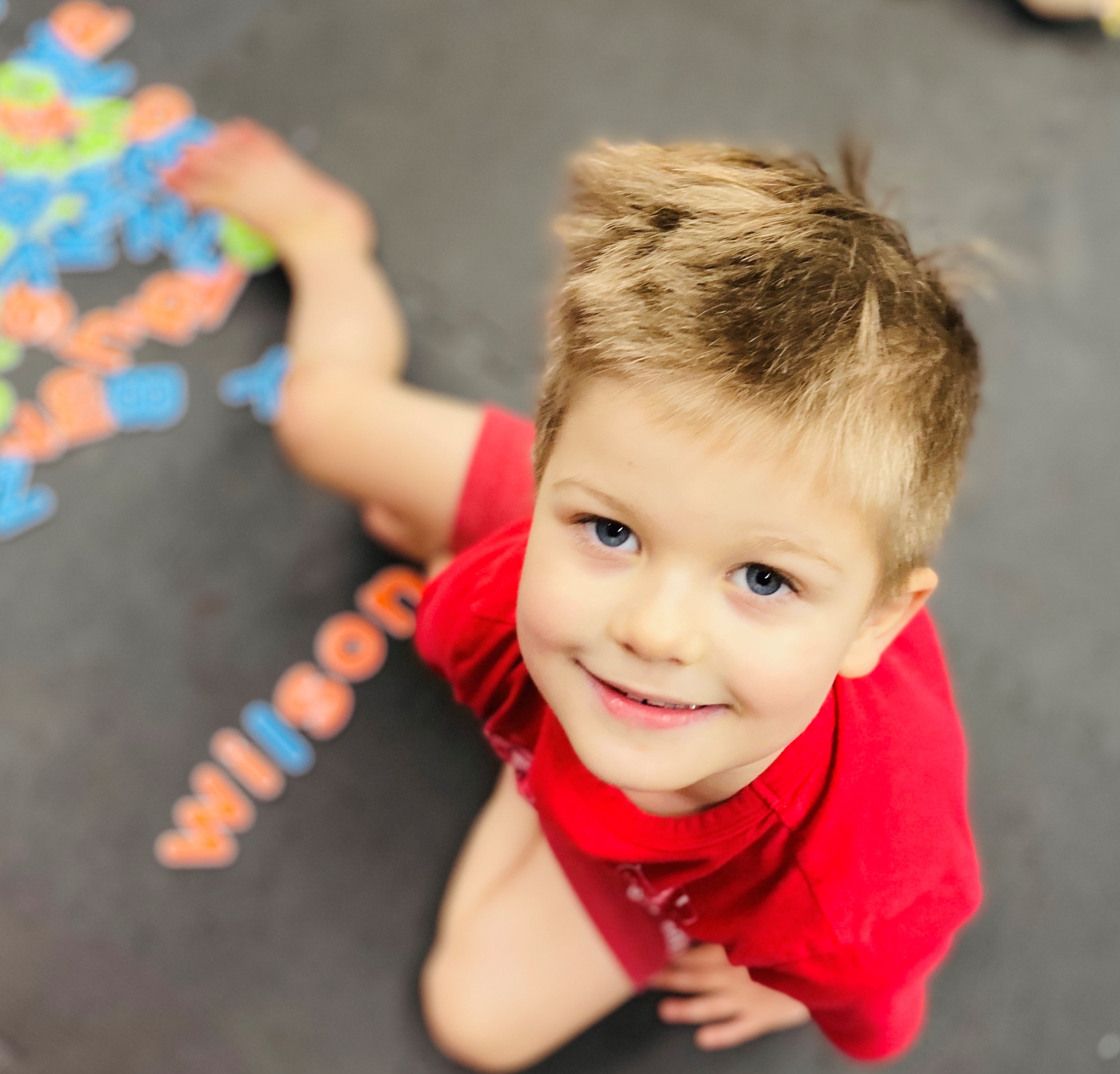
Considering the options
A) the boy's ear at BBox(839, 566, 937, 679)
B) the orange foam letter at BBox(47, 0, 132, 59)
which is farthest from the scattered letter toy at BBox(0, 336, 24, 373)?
the boy's ear at BBox(839, 566, 937, 679)

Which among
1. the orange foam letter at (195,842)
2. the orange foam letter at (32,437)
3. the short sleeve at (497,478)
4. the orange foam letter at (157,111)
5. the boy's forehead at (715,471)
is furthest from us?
the orange foam letter at (157,111)

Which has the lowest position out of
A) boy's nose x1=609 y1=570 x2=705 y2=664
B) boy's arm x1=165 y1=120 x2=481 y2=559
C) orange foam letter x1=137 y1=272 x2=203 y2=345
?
orange foam letter x1=137 y1=272 x2=203 y2=345

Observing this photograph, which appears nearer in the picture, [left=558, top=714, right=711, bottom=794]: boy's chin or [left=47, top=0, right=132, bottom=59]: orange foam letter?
[left=558, top=714, right=711, bottom=794]: boy's chin

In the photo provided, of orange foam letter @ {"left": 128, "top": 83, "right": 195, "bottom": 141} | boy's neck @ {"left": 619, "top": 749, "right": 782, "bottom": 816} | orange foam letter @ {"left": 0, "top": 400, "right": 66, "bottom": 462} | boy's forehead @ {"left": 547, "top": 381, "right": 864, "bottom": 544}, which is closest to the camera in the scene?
boy's forehead @ {"left": 547, "top": 381, "right": 864, "bottom": 544}

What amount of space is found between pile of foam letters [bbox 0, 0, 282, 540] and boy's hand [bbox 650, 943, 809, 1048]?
66 centimetres

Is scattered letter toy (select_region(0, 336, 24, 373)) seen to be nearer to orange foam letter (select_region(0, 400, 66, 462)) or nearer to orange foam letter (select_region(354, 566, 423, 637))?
orange foam letter (select_region(0, 400, 66, 462))

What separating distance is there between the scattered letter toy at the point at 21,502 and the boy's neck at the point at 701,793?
701mm

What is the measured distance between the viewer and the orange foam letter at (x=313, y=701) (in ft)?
3.10

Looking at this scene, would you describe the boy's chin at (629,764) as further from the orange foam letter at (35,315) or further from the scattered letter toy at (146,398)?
the orange foam letter at (35,315)

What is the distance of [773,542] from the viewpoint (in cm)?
42

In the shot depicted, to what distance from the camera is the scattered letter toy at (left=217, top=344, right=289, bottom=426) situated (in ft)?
3.45

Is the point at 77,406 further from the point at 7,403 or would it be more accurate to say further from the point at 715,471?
the point at 715,471

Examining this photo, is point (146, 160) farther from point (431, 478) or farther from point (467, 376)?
point (431, 478)

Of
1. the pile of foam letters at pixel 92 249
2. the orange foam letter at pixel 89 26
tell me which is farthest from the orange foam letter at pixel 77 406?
the orange foam letter at pixel 89 26
